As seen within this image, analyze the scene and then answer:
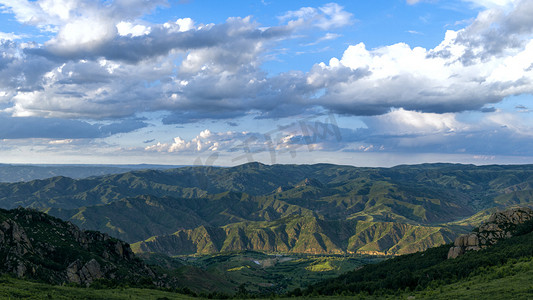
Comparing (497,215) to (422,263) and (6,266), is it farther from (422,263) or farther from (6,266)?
(6,266)

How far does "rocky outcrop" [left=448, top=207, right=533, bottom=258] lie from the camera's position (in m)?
155

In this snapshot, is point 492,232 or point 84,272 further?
point 84,272

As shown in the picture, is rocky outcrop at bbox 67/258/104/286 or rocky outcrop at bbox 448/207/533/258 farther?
rocky outcrop at bbox 67/258/104/286

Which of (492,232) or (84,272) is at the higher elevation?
(492,232)

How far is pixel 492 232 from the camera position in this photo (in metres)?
166

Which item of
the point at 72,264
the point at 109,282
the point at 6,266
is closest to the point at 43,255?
the point at 72,264

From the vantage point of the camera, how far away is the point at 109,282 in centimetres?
12050

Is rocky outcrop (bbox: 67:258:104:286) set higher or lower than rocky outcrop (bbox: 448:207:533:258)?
lower

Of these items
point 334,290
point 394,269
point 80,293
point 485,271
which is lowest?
point 394,269

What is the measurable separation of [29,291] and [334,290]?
8060 centimetres

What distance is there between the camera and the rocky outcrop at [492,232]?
15545 centimetres

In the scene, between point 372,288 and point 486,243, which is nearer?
point 372,288

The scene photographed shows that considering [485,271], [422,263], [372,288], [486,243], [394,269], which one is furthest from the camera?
[394,269]

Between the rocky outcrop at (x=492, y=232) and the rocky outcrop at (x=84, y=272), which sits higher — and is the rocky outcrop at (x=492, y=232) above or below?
above
